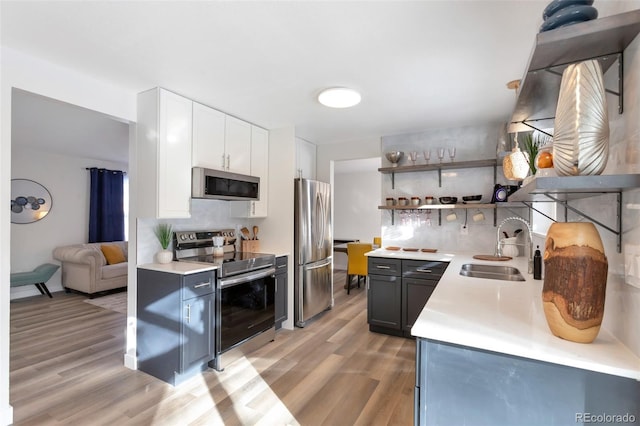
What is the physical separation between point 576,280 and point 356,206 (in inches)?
255

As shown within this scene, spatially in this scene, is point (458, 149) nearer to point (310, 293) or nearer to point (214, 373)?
point (310, 293)

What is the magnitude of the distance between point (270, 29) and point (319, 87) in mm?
813

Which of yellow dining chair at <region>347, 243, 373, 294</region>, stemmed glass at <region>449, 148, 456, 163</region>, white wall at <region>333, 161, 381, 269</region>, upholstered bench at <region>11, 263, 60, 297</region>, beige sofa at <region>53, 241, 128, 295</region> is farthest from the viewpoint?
white wall at <region>333, 161, 381, 269</region>

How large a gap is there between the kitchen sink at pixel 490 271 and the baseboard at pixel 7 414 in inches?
124

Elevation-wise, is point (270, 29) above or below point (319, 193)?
above

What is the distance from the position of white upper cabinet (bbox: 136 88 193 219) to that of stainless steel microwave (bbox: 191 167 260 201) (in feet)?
0.34

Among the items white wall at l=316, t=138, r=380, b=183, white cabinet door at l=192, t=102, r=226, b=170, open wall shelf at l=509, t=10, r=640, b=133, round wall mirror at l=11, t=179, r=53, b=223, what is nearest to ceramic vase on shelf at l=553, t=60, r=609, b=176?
open wall shelf at l=509, t=10, r=640, b=133

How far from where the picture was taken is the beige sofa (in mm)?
4754

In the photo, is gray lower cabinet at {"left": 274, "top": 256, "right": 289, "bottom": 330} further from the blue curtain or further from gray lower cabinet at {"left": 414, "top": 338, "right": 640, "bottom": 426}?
the blue curtain

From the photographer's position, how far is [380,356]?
2.83 meters

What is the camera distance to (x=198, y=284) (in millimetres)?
2447

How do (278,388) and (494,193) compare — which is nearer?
(278,388)

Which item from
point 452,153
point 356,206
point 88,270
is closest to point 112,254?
point 88,270

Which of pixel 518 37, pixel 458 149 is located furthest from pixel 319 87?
pixel 458 149
